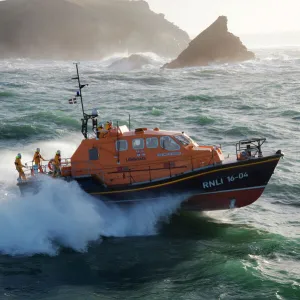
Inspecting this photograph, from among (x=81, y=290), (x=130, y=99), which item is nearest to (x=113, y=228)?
(x=81, y=290)

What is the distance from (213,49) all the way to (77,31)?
91.8 meters

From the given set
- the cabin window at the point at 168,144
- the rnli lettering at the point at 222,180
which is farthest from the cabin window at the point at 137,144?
the rnli lettering at the point at 222,180

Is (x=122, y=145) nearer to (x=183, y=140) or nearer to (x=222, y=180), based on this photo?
(x=183, y=140)

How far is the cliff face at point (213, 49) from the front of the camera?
78.4 metres

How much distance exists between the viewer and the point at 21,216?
508 inches

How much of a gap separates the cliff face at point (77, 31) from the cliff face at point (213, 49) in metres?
68.0

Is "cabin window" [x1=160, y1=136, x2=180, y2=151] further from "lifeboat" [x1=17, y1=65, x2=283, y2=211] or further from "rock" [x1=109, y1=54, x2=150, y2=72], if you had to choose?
"rock" [x1=109, y1=54, x2=150, y2=72]

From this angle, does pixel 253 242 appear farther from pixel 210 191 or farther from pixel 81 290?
pixel 81 290

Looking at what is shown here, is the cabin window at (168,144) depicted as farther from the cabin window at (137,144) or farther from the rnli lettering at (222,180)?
the rnli lettering at (222,180)

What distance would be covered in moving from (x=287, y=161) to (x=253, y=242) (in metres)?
8.33

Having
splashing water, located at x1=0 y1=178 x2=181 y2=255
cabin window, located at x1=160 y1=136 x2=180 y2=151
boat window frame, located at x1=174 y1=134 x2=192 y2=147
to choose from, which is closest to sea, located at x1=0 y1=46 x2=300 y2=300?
splashing water, located at x1=0 y1=178 x2=181 y2=255

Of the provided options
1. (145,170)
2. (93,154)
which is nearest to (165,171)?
(145,170)

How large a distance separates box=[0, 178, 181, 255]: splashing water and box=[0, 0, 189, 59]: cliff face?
137576mm

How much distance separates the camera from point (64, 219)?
12.9 metres
